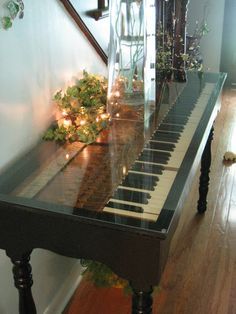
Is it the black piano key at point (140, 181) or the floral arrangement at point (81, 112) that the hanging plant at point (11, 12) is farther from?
the black piano key at point (140, 181)

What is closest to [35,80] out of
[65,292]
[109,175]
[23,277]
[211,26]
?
[109,175]

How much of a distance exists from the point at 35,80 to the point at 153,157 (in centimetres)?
A: 50

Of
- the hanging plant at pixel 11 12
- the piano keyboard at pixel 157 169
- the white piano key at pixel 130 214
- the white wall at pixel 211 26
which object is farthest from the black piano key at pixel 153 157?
the white wall at pixel 211 26

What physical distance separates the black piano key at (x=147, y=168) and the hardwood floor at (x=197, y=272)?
80 centimetres

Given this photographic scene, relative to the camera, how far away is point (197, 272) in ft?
6.47

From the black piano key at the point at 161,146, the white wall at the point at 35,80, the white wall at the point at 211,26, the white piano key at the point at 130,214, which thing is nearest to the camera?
the white piano key at the point at 130,214

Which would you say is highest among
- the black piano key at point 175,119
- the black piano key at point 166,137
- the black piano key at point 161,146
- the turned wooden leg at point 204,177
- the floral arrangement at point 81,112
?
the floral arrangement at point 81,112

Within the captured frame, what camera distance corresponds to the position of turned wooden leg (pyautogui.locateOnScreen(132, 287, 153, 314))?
102 centimetres

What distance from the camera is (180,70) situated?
2.25 metres

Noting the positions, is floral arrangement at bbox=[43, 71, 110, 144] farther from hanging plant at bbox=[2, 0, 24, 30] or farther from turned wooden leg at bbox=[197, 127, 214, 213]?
turned wooden leg at bbox=[197, 127, 214, 213]

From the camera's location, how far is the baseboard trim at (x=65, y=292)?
66.1 inches

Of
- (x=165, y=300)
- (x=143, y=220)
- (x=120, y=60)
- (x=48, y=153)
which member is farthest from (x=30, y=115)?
(x=165, y=300)

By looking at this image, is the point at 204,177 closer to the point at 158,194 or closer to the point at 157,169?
the point at 157,169

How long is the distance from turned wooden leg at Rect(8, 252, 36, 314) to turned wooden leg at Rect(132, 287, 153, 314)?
35 cm
